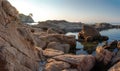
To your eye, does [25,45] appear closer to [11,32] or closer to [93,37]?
[11,32]

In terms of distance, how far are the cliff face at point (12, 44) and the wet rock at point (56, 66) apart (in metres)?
1.85

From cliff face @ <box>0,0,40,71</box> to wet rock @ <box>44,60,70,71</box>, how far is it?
6.08ft

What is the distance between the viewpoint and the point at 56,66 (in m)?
25.2

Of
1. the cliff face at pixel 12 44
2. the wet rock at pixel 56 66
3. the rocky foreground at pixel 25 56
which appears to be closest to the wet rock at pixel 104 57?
the rocky foreground at pixel 25 56

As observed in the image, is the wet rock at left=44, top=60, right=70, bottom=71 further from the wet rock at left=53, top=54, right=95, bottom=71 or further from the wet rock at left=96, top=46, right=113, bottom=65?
the wet rock at left=96, top=46, right=113, bottom=65

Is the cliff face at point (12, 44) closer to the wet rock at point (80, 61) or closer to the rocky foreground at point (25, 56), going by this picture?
the rocky foreground at point (25, 56)

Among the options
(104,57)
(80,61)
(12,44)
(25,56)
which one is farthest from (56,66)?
(104,57)

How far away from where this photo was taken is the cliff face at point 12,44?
17297 mm

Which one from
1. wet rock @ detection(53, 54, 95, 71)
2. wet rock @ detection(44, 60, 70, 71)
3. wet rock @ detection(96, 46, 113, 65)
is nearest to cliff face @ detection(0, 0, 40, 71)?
wet rock @ detection(44, 60, 70, 71)

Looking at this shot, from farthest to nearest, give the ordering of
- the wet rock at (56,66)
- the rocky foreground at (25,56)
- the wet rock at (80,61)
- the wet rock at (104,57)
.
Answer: the wet rock at (104,57) → the wet rock at (80,61) → the wet rock at (56,66) → the rocky foreground at (25,56)

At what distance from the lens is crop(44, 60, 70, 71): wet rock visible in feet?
81.1

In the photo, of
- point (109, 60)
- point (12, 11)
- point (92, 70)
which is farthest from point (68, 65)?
point (12, 11)

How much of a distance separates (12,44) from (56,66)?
7.43m

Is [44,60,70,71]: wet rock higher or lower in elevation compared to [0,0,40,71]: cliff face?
lower
